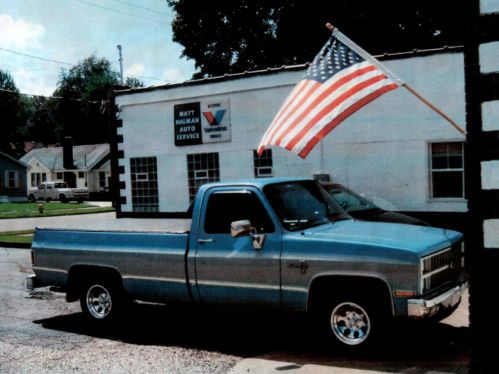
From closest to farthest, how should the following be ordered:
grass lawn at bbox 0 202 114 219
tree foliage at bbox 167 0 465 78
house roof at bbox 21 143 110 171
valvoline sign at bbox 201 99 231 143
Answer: valvoline sign at bbox 201 99 231 143 < tree foliage at bbox 167 0 465 78 < grass lawn at bbox 0 202 114 219 < house roof at bbox 21 143 110 171

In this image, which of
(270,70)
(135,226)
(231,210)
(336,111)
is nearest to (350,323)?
(231,210)

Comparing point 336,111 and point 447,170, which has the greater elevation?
point 336,111

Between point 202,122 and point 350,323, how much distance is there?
12.7 m

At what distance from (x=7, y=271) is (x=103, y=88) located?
6766 cm

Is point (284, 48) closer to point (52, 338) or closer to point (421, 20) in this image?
point (421, 20)

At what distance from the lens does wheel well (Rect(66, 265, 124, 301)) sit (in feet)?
25.0

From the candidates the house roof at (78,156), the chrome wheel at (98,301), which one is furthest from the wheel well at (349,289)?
the house roof at (78,156)

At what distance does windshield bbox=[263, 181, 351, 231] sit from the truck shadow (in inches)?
41.5

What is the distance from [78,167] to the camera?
195ft

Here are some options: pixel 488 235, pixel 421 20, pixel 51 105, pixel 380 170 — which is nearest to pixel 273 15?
pixel 421 20

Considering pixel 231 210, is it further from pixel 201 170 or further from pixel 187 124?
pixel 187 124

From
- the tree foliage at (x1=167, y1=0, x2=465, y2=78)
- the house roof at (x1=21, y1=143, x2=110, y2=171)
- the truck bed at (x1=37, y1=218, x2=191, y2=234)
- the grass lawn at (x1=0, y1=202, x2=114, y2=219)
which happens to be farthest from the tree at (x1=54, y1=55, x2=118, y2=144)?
the truck bed at (x1=37, y1=218, x2=191, y2=234)

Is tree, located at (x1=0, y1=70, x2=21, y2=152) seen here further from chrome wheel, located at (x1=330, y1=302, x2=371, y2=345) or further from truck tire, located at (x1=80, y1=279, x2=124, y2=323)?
chrome wheel, located at (x1=330, y1=302, x2=371, y2=345)

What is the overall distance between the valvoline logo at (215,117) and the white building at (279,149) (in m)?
0.03
